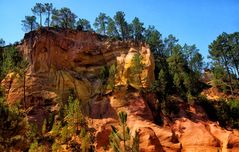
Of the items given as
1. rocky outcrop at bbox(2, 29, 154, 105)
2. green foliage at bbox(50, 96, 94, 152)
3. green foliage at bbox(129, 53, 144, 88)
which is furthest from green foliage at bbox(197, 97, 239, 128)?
green foliage at bbox(50, 96, 94, 152)

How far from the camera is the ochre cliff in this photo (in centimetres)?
5221

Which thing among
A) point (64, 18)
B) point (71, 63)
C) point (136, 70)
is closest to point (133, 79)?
point (136, 70)

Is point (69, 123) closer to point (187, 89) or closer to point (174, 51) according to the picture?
point (187, 89)

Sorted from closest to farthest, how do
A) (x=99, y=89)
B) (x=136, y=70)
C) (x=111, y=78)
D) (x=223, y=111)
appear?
(x=223, y=111) < (x=111, y=78) < (x=136, y=70) < (x=99, y=89)

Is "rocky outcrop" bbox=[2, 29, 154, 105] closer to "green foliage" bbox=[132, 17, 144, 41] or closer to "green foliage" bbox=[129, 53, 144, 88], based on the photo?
"green foliage" bbox=[129, 53, 144, 88]

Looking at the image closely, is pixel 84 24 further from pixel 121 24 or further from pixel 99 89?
Result: pixel 99 89

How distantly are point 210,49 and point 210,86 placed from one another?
8.27 metres

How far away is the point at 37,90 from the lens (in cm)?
6053

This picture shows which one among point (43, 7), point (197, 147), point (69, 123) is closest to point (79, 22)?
point (43, 7)

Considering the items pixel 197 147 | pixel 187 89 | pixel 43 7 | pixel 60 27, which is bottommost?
pixel 197 147

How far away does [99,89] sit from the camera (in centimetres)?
6312

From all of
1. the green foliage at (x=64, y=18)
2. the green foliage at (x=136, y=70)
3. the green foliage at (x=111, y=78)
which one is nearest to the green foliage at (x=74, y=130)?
the green foliage at (x=111, y=78)

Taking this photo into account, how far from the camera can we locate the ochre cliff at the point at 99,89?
52.2m

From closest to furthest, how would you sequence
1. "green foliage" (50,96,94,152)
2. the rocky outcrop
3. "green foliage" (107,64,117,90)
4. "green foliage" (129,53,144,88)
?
1. "green foliage" (50,96,94,152)
2. "green foliage" (107,64,117,90)
3. the rocky outcrop
4. "green foliage" (129,53,144,88)
